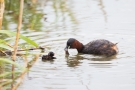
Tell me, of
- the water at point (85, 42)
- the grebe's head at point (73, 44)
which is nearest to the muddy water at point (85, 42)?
the water at point (85, 42)

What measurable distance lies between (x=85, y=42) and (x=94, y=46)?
29.3 inches

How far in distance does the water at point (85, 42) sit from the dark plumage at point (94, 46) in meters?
0.17

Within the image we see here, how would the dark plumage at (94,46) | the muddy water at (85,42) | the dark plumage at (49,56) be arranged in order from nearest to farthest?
the muddy water at (85,42) → the dark plumage at (49,56) → the dark plumage at (94,46)

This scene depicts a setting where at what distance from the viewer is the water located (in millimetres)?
7008

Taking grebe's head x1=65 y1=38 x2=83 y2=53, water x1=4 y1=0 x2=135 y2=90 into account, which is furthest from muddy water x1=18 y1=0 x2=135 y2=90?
grebe's head x1=65 y1=38 x2=83 y2=53

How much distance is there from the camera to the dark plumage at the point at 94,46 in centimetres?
927

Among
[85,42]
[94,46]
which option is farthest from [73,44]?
[85,42]

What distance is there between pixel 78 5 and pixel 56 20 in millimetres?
2033

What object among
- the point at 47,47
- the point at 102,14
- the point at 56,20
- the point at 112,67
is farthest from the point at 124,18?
the point at 112,67

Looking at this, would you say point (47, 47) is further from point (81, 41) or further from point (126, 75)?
point (126, 75)

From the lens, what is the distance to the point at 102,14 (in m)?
12.1

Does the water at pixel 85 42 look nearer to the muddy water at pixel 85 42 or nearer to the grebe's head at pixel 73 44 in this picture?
the muddy water at pixel 85 42

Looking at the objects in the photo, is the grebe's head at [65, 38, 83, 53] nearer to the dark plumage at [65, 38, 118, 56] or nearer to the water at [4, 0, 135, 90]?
the dark plumage at [65, 38, 118, 56]

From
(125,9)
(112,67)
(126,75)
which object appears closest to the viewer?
(126,75)
